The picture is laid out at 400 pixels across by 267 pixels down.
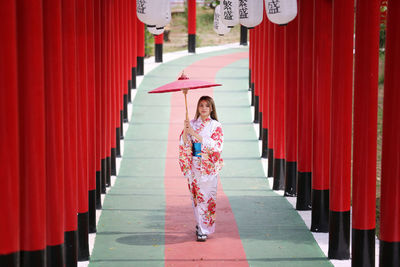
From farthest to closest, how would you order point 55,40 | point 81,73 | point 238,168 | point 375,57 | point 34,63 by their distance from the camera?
→ 1. point 238,168
2. point 81,73
3. point 375,57
4. point 55,40
5. point 34,63

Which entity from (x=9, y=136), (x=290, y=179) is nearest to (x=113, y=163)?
(x=290, y=179)

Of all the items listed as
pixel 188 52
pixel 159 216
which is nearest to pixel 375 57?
pixel 159 216

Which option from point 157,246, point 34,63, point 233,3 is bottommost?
point 157,246

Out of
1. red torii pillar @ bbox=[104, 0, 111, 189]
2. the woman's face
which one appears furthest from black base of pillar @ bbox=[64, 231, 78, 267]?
red torii pillar @ bbox=[104, 0, 111, 189]

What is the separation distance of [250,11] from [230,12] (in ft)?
5.26

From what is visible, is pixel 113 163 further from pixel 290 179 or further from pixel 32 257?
pixel 32 257

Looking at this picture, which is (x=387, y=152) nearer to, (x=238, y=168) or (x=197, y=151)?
(x=197, y=151)

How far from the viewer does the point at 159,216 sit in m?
9.76

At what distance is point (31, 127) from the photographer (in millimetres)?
5629

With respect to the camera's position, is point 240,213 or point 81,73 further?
point 240,213

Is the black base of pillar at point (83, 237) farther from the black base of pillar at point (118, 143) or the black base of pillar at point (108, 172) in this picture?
the black base of pillar at point (118, 143)

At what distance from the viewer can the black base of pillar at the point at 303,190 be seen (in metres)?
9.83

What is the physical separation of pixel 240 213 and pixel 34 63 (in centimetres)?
502

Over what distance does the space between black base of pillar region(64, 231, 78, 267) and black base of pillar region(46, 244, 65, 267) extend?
1.93 feet
